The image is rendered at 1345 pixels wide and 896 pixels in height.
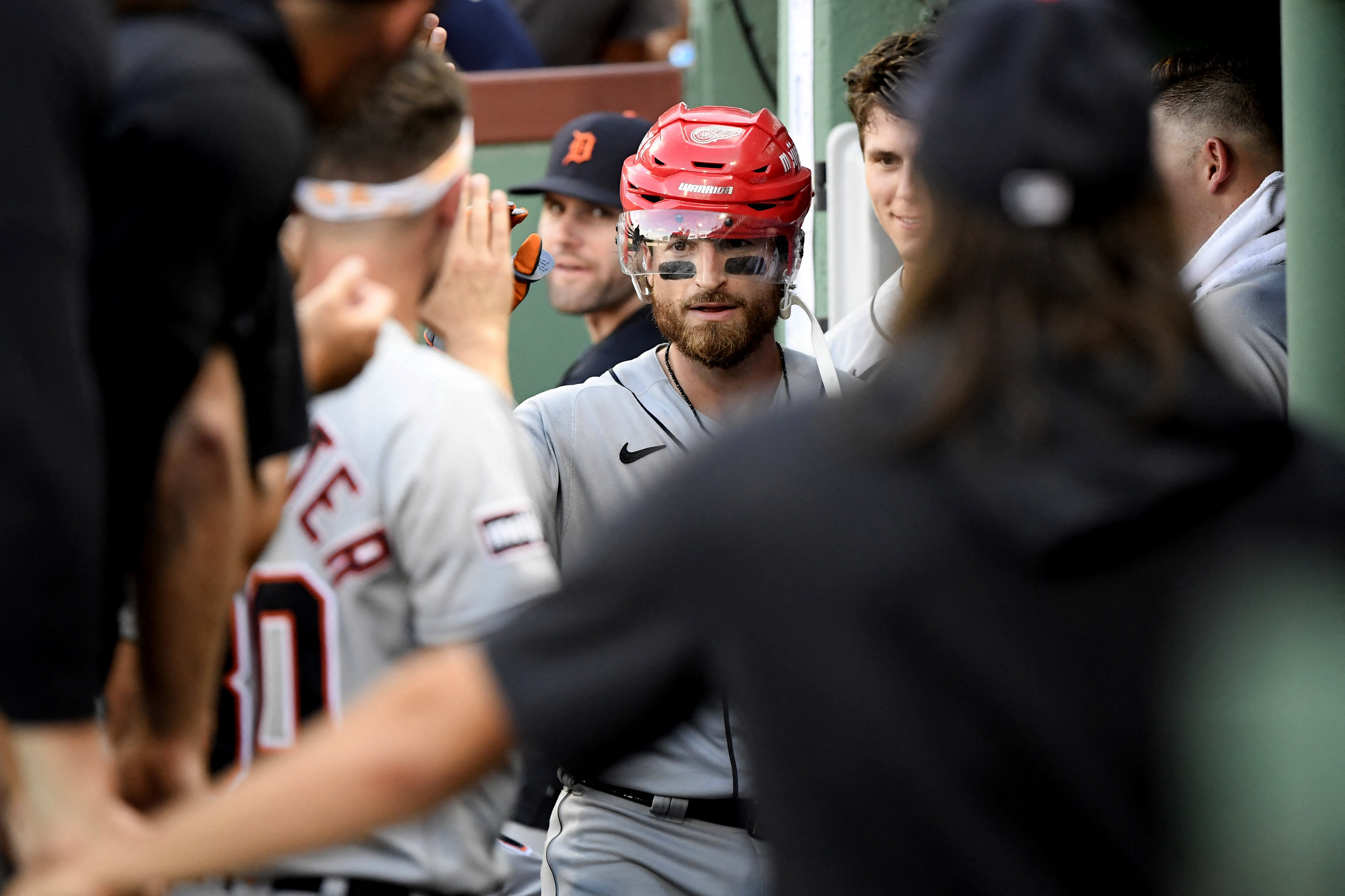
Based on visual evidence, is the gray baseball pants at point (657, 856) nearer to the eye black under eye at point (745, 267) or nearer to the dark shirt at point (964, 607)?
the eye black under eye at point (745, 267)

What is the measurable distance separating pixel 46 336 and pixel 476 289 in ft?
6.70

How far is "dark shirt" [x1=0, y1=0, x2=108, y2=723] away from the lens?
3.93ft

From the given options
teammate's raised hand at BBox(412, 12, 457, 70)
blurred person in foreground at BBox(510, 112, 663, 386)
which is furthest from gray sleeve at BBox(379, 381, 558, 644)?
blurred person in foreground at BBox(510, 112, 663, 386)

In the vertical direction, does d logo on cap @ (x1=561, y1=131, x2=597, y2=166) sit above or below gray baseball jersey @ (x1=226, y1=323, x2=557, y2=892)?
above

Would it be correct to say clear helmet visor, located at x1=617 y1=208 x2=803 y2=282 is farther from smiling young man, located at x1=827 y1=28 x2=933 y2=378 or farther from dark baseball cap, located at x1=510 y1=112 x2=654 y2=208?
dark baseball cap, located at x1=510 y1=112 x2=654 y2=208

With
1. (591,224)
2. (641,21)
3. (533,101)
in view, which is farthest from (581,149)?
(641,21)

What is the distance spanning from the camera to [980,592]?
1326 mm

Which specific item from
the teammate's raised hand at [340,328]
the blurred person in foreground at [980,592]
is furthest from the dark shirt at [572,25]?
the blurred person in foreground at [980,592]

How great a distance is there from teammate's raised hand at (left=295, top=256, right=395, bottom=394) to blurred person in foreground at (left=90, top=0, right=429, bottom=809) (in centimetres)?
30

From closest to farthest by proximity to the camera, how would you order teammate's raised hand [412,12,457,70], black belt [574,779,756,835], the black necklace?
teammate's raised hand [412,12,457,70], black belt [574,779,756,835], the black necklace

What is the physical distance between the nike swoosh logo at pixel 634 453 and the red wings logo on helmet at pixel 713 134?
2.74ft

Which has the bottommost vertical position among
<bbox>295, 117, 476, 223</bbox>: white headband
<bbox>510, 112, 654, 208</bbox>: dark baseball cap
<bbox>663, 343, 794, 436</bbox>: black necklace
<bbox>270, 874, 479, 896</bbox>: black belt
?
<bbox>270, 874, 479, 896</bbox>: black belt

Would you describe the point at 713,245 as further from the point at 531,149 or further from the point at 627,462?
the point at 531,149

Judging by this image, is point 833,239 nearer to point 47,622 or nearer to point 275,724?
point 275,724
